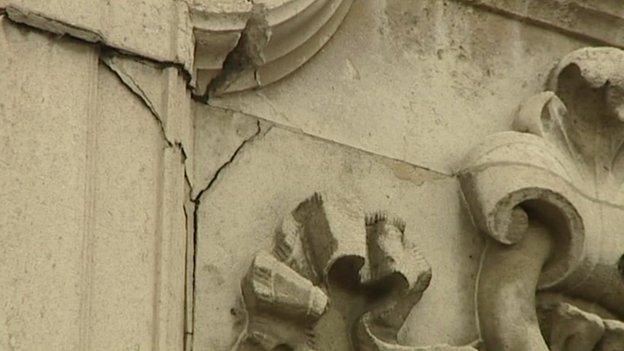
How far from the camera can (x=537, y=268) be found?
5.71 meters

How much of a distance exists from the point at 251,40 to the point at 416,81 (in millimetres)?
562

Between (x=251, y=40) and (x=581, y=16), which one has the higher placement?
(x=581, y=16)

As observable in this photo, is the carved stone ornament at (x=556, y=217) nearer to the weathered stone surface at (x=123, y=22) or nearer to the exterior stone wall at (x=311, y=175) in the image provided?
the exterior stone wall at (x=311, y=175)

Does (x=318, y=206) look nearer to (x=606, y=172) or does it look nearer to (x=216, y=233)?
(x=216, y=233)

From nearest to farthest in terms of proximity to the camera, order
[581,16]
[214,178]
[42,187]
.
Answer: [42,187]
[214,178]
[581,16]

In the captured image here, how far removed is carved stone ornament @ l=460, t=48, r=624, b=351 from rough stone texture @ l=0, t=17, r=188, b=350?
0.88 meters

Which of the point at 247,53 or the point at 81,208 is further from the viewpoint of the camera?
the point at 247,53

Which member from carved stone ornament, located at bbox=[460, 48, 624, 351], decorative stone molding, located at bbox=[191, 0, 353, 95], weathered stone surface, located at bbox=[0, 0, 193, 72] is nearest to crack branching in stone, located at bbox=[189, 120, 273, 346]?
decorative stone molding, located at bbox=[191, 0, 353, 95]

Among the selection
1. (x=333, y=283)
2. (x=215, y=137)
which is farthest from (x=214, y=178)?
(x=333, y=283)

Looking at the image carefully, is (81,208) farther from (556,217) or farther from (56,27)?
(556,217)

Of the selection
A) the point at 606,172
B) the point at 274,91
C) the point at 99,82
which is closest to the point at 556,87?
the point at 606,172

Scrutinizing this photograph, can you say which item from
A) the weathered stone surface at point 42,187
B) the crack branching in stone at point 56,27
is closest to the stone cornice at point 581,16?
the crack branching in stone at point 56,27

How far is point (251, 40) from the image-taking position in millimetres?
5398

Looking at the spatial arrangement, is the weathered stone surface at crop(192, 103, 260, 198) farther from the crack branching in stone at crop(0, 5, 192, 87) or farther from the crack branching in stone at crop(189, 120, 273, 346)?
the crack branching in stone at crop(0, 5, 192, 87)
